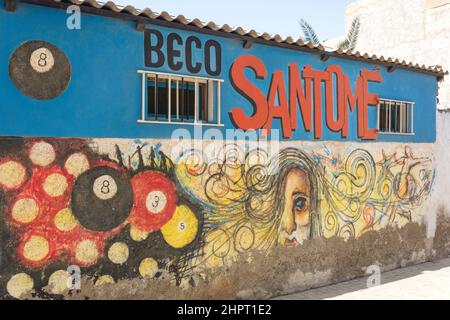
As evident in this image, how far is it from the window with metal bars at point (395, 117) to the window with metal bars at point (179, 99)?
4.04m

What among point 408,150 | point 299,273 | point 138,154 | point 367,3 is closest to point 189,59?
point 138,154

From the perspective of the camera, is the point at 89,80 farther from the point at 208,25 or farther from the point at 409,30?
the point at 409,30

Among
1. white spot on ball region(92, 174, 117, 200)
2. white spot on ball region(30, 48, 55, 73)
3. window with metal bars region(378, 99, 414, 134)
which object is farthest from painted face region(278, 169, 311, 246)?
white spot on ball region(30, 48, 55, 73)

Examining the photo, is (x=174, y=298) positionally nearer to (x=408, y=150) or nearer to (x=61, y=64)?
(x=61, y=64)

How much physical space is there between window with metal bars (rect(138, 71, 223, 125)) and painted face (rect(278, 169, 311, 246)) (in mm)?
1831

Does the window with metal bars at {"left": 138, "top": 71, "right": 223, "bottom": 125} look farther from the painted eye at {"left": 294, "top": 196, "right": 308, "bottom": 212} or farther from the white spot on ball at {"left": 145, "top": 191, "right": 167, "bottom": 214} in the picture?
the painted eye at {"left": 294, "top": 196, "right": 308, "bottom": 212}

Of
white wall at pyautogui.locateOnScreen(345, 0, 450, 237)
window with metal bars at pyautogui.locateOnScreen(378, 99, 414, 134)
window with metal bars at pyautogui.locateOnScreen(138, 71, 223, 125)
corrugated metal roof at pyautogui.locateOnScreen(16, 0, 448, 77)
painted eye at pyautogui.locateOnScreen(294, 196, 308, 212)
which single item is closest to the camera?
corrugated metal roof at pyautogui.locateOnScreen(16, 0, 448, 77)

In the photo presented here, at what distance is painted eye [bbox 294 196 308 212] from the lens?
27.3 ft

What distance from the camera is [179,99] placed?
6980mm

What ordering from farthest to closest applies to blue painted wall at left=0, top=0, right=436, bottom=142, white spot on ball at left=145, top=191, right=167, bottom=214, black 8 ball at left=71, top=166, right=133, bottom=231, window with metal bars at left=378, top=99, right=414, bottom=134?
window with metal bars at left=378, top=99, right=414, bottom=134, white spot on ball at left=145, top=191, right=167, bottom=214, black 8 ball at left=71, top=166, right=133, bottom=231, blue painted wall at left=0, top=0, right=436, bottom=142

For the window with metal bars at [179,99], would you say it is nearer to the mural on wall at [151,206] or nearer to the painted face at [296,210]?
the mural on wall at [151,206]

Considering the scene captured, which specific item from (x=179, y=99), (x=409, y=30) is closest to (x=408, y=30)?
(x=409, y=30)

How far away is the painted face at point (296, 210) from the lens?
26.8ft

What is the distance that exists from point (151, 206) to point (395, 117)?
591 cm
